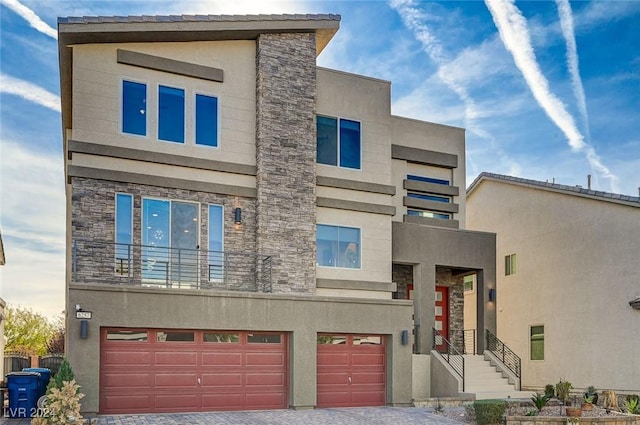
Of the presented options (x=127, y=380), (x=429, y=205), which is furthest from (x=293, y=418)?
(x=429, y=205)

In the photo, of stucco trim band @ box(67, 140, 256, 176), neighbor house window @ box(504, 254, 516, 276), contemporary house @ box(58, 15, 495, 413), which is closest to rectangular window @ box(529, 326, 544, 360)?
neighbor house window @ box(504, 254, 516, 276)

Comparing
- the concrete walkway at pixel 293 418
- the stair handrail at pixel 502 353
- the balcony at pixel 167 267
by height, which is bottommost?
the concrete walkway at pixel 293 418

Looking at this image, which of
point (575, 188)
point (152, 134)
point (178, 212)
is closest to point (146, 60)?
point (152, 134)

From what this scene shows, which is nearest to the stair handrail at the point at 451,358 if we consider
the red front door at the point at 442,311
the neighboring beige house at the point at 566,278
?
the red front door at the point at 442,311

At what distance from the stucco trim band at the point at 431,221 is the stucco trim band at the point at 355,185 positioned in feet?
5.62

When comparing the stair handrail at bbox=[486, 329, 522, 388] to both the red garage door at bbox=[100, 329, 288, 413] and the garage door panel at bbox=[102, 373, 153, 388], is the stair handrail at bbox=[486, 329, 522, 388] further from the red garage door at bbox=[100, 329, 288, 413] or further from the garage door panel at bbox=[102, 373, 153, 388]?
the garage door panel at bbox=[102, 373, 153, 388]

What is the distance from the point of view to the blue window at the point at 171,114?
18109mm

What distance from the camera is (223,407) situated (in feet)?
54.4

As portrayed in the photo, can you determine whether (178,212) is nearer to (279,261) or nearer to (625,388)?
(279,261)

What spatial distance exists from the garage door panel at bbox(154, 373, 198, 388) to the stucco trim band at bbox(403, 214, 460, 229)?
9398mm

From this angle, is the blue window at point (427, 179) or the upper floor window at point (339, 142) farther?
the blue window at point (427, 179)

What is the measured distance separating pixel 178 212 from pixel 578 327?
14098 millimetres

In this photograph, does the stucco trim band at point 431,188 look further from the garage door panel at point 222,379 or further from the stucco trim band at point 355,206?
the garage door panel at point 222,379

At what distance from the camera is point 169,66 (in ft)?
59.7
